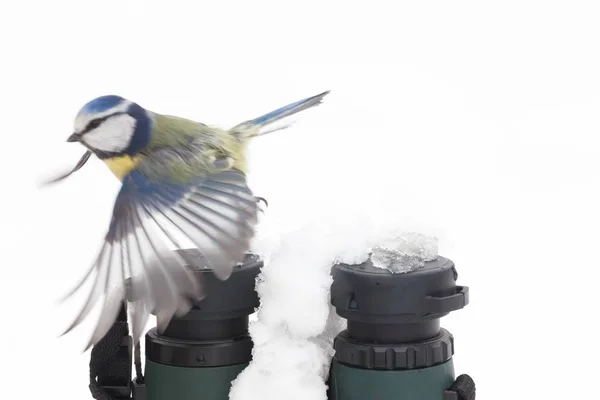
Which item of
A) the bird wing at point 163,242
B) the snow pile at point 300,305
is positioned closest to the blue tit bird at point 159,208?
the bird wing at point 163,242

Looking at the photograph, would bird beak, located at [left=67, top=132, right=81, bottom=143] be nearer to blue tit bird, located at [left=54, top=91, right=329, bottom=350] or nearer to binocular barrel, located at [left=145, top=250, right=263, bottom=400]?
blue tit bird, located at [left=54, top=91, right=329, bottom=350]

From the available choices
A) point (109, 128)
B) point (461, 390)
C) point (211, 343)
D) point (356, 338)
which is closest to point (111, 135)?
point (109, 128)

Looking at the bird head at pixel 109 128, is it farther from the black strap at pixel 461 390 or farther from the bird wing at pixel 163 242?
the black strap at pixel 461 390

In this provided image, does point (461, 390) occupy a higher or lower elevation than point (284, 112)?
lower

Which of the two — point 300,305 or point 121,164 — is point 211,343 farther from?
point 121,164

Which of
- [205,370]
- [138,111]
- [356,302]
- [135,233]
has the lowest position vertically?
[205,370]

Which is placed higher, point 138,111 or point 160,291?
point 138,111

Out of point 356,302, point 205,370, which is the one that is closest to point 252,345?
point 205,370

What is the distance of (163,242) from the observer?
1.74 m

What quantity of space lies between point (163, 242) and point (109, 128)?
9.3 inches

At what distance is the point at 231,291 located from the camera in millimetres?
1840

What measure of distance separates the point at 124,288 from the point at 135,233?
0.30 feet

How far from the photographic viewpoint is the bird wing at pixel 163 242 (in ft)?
5.62

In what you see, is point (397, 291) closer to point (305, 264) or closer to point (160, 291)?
point (305, 264)
